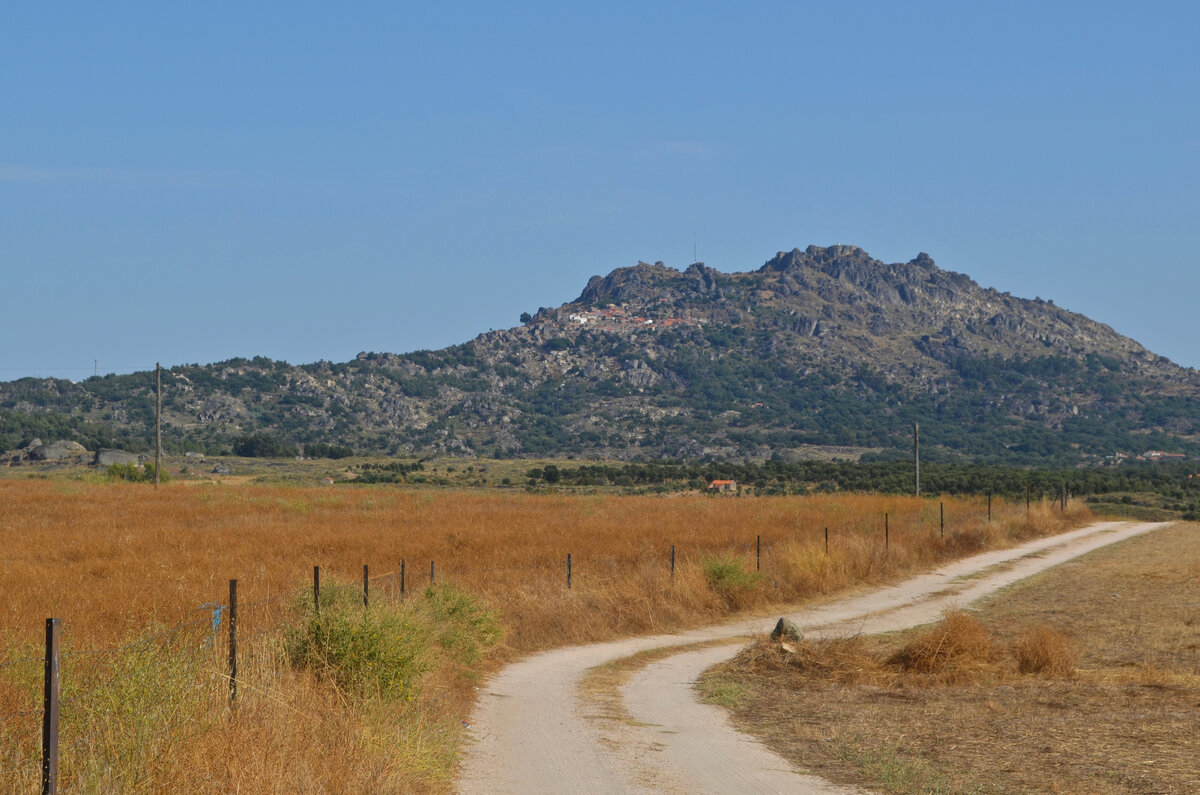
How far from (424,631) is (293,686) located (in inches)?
126

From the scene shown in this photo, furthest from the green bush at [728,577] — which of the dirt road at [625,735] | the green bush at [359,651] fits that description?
the green bush at [359,651]

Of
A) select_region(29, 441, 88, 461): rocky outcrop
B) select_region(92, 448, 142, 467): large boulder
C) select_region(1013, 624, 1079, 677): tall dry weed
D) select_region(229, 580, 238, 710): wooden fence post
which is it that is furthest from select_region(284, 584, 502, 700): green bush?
select_region(29, 441, 88, 461): rocky outcrop

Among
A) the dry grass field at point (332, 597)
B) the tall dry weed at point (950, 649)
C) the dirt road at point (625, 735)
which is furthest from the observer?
the tall dry weed at point (950, 649)

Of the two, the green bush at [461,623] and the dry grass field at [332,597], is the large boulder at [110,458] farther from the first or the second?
the green bush at [461,623]

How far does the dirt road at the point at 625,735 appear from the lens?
11242 millimetres

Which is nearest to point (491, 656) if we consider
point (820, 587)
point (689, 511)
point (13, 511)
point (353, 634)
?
point (353, 634)

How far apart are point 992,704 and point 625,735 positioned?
4.79m

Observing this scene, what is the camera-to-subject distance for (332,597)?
16078mm

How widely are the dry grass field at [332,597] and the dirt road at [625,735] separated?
59cm

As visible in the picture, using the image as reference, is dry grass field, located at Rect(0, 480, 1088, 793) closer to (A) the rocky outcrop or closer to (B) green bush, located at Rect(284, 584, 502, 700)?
(B) green bush, located at Rect(284, 584, 502, 700)

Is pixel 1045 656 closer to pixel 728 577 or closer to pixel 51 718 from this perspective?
pixel 728 577

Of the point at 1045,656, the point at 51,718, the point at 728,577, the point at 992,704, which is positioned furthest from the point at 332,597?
the point at 728,577

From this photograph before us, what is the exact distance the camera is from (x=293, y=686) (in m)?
11.4

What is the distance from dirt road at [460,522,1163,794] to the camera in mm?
11242
